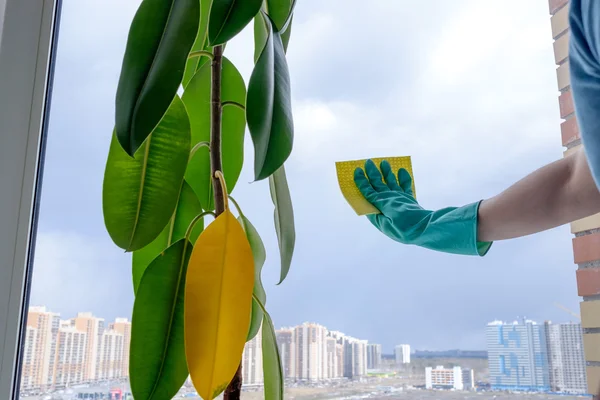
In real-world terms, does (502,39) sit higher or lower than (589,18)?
higher

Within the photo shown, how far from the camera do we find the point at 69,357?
1216mm

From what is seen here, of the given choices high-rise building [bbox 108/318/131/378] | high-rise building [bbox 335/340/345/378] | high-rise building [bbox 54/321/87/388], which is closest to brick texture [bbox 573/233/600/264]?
high-rise building [bbox 335/340/345/378]

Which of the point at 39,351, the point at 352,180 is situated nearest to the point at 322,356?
the point at 352,180

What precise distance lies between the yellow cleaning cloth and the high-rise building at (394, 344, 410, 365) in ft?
0.98

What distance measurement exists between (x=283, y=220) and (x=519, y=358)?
0.53m

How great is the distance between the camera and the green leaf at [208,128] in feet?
3.07

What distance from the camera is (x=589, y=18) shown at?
1.85ft

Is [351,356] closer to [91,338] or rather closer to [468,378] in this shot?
[468,378]

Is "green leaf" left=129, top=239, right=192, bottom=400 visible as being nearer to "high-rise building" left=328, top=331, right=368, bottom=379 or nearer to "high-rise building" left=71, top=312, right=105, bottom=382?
"high-rise building" left=328, top=331, right=368, bottom=379

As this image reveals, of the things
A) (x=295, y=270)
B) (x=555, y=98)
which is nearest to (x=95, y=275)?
(x=295, y=270)

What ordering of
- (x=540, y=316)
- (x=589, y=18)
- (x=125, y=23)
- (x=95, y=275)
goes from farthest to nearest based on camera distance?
(x=125, y=23) < (x=95, y=275) < (x=540, y=316) < (x=589, y=18)

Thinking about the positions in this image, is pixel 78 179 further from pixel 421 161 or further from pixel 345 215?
pixel 421 161

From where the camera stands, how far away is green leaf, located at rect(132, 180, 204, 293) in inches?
34.1

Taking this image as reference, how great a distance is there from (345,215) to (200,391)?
638mm
